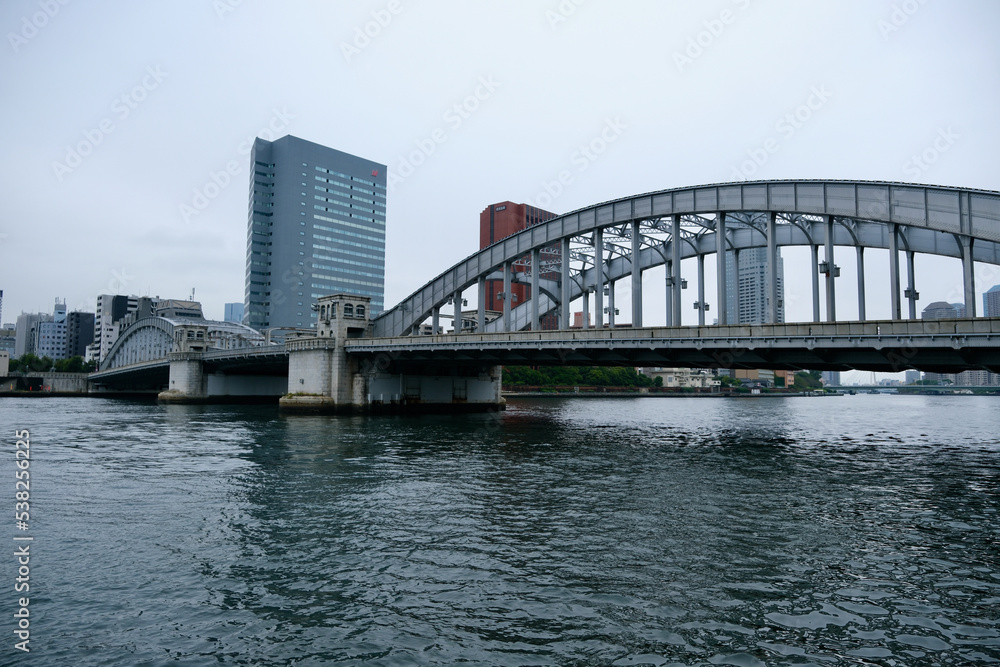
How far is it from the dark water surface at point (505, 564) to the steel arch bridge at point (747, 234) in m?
16.2

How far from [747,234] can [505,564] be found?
47861mm

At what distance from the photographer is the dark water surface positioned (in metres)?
9.51

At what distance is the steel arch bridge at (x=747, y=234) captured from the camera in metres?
38.0

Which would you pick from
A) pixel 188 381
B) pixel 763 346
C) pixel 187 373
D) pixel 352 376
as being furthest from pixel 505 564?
pixel 187 373

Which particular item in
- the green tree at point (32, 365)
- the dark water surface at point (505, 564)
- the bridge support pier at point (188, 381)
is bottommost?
the dark water surface at point (505, 564)

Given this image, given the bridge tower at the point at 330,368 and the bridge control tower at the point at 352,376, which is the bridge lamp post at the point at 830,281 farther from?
the bridge tower at the point at 330,368

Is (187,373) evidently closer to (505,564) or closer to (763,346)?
(763,346)

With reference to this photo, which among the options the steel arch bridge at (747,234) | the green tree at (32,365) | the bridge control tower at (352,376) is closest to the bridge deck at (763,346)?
the steel arch bridge at (747,234)

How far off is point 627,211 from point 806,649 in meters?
47.9

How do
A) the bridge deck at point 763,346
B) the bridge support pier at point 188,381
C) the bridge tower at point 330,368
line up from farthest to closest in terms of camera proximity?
the bridge support pier at point 188,381 < the bridge tower at point 330,368 < the bridge deck at point 763,346

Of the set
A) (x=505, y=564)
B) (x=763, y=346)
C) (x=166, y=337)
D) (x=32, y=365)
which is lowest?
(x=505, y=564)

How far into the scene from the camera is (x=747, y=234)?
2153 inches

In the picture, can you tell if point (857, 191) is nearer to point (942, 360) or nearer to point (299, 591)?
point (942, 360)

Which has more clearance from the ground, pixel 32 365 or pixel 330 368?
pixel 32 365
